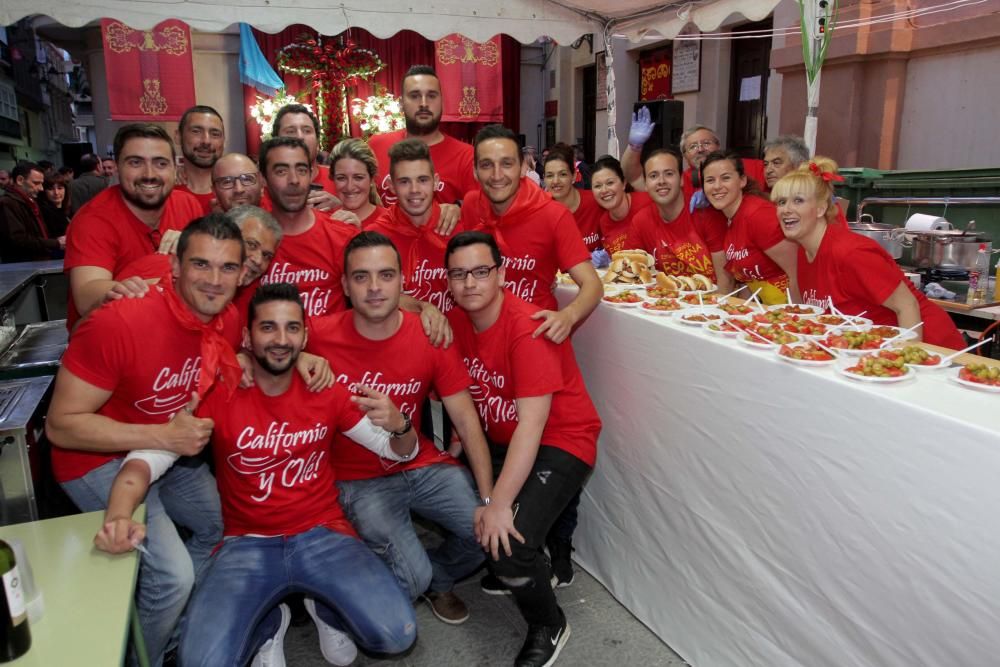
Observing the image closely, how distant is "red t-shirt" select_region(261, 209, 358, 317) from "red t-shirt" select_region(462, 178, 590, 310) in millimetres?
623

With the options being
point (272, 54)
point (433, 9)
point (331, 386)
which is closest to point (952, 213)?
point (433, 9)

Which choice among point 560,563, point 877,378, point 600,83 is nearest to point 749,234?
point 877,378

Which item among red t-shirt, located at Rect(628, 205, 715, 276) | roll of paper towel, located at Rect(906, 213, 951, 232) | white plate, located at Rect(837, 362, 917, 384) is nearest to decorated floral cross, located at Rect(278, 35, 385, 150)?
red t-shirt, located at Rect(628, 205, 715, 276)

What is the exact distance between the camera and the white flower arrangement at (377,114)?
30.4 ft

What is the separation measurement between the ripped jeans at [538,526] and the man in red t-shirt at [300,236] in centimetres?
105

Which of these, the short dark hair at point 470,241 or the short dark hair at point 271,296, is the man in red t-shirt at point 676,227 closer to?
the short dark hair at point 470,241

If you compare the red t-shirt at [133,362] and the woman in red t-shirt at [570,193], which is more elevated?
the woman in red t-shirt at [570,193]

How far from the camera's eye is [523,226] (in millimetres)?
2898

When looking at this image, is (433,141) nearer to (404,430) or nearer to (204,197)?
(204,197)

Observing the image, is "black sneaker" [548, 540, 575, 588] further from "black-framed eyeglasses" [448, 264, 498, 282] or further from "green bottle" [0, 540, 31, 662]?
"green bottle" [0, 540, 31, 662]

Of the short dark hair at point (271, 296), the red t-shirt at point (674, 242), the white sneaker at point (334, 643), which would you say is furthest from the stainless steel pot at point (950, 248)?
the white sneaker at point (334, 643)

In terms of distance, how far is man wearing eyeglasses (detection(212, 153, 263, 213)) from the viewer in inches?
108

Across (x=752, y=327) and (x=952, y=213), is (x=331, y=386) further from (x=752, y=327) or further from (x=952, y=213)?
(x=952, y=213)

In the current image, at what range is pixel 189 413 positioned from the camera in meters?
2.09
